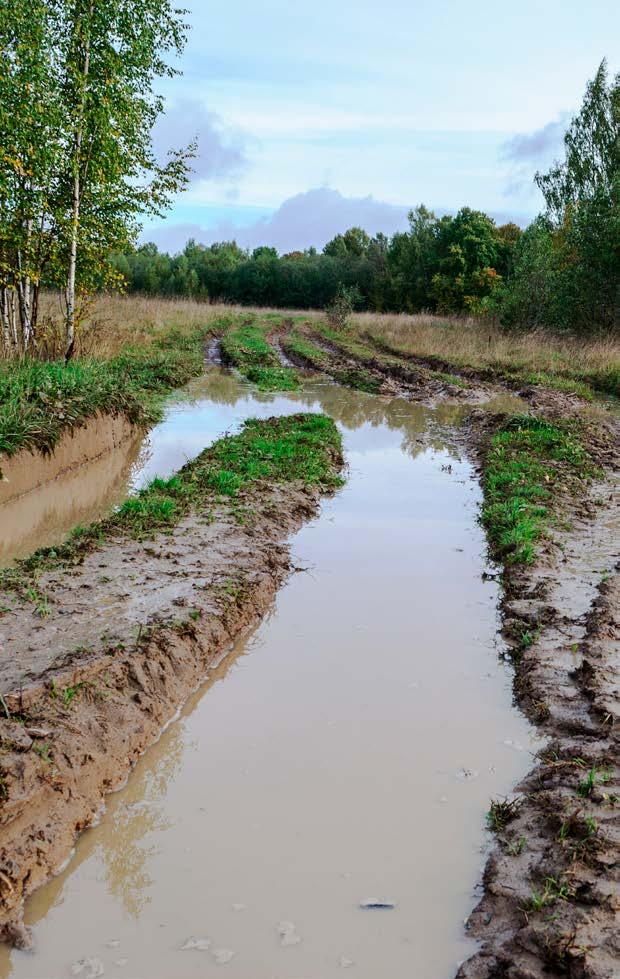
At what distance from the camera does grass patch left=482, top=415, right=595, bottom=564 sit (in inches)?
309

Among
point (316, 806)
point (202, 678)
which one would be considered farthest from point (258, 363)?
point (316, 806)

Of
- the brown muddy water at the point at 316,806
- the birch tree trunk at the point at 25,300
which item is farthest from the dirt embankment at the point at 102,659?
the birch tree trunk at the point at 25,300

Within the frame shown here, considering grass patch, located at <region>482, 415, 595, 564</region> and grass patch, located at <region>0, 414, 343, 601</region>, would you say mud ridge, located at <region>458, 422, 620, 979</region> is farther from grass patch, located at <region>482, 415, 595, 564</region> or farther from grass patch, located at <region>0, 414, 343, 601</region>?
grass patch, located at <region>0, 414, 343, 601</region>

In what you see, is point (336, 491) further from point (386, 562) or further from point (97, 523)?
point (97, 523)

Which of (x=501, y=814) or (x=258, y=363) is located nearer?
(x=501, y=814)

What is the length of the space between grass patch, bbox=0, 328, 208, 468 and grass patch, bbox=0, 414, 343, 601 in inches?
76.5

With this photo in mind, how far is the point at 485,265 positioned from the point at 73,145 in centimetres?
4128

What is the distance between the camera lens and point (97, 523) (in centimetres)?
767

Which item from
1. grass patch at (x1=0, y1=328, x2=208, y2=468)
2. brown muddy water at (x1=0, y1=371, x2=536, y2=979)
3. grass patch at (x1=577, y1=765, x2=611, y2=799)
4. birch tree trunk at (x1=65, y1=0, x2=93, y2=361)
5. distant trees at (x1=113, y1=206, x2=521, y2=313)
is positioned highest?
distant trees at (x1=113, y1=206, x2=521, y2=313)

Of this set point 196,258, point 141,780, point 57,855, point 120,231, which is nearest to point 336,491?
point 141,780

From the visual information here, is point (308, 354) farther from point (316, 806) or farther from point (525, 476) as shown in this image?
point (316, 806)

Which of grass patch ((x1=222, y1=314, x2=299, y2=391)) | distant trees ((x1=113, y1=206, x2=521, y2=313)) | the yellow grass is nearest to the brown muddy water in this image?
the yellow grass

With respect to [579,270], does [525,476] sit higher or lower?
lower

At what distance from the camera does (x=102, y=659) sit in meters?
4.73
